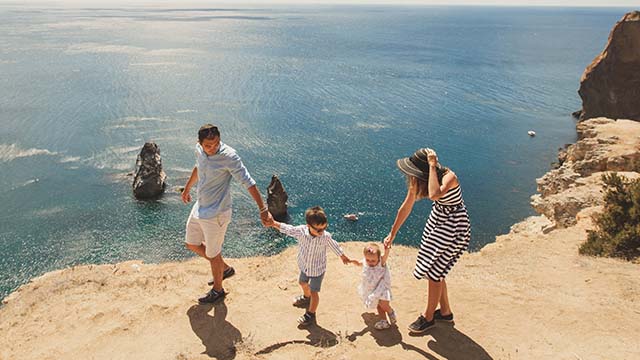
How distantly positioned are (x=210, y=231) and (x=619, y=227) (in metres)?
12.6

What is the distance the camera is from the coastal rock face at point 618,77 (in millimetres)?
47000

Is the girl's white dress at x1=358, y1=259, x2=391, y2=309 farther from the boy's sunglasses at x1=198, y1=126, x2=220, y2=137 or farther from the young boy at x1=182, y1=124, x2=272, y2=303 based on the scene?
the boy's sunglasses at x1=198, y1=126, x2=220, y2=137

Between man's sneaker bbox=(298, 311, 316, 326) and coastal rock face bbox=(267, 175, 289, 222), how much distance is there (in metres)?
23.6

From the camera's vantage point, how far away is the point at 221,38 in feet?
489

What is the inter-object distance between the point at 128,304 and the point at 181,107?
5272 cm

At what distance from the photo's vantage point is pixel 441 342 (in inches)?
306

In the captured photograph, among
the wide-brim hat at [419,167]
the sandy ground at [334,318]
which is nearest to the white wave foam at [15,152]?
the sandy ground at [334,318]

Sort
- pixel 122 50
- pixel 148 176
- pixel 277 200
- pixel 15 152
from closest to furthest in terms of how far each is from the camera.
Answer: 1. pixel 277 200
2. pixel 148 176
3. pixel 15 152
4. pixel 122 50

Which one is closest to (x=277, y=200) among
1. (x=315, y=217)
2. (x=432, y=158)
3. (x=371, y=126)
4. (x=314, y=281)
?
(x=314, y=281)

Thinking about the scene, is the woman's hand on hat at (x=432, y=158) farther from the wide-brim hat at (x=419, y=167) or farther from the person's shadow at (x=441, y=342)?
the person's shadow at (x=441, y=342)

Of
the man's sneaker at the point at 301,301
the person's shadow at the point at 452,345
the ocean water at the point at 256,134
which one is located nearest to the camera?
the person's shadow at the point at 452,345

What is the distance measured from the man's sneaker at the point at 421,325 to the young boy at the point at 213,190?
331cm

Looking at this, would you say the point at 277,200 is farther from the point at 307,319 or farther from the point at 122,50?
the point at 122,50

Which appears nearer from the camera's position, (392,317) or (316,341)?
(316,341)
